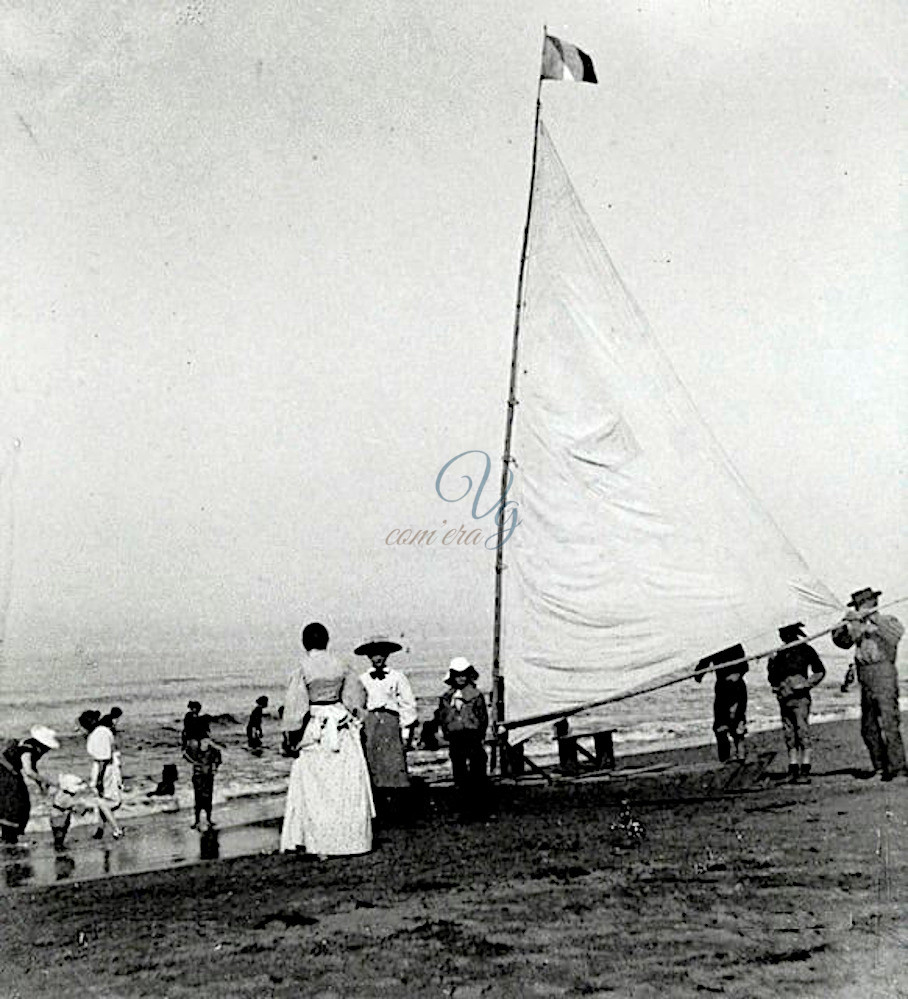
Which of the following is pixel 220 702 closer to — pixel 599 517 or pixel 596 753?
pixel 596 753

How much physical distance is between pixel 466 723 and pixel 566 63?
20.1 feet

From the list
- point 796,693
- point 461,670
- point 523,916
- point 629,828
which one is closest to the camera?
point 523,916

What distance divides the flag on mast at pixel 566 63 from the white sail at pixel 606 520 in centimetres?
69

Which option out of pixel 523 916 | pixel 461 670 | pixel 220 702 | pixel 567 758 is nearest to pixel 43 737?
pixel 461 670

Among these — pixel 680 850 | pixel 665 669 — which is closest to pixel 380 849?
pixel 680 850

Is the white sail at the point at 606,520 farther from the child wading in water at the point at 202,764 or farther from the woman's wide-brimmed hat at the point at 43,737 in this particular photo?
the woman's wide-brimmed hat at the point at 43,737

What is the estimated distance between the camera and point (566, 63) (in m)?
9.84

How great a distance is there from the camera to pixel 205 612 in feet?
305

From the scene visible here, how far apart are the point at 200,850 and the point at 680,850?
483cm

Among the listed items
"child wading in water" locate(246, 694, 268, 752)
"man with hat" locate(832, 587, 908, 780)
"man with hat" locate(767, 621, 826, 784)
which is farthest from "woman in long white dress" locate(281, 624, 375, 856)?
"child wading in water" locate(246, 694, 268, 752)

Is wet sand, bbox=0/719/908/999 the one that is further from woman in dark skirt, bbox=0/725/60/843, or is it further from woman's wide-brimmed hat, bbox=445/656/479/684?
woman in dark skirt, bbox=0/725/60/843

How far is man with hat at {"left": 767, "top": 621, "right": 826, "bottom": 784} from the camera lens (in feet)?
30.8

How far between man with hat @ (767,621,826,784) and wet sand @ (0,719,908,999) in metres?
1.35

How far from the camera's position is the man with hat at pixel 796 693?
9.39 meters
